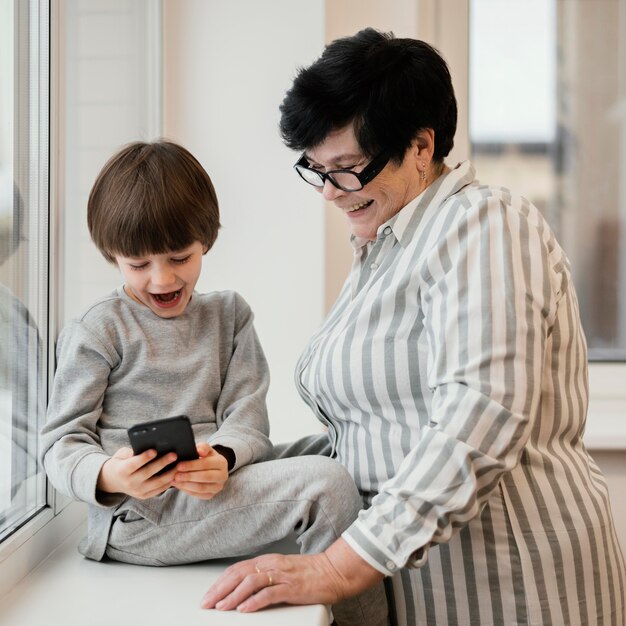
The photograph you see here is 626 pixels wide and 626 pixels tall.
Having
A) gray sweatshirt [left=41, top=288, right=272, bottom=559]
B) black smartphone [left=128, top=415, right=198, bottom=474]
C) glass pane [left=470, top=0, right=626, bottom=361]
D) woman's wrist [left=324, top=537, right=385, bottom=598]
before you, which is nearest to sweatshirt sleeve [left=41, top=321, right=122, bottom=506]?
gray sweatshirt [left=41, top=288, right=272, bottom=559]

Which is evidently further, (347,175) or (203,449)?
(347,175)

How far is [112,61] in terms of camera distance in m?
1.61

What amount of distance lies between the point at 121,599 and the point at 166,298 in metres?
0.44

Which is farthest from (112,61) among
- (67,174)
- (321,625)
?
(321,625)

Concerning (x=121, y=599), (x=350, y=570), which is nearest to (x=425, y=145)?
(x=350, y=570)

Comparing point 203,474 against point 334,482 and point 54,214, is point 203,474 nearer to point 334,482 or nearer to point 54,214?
point 334,482

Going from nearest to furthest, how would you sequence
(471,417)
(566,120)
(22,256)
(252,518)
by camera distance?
(471,417) → (252,518) → (22,256) → (566,120)

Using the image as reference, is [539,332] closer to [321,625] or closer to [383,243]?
[383,243]

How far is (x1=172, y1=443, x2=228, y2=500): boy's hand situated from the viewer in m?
1.08

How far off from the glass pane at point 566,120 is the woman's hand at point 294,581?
55.3 inches

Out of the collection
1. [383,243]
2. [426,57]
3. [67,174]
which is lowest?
[383,243]

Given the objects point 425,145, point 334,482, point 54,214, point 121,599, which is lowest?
point 121,599

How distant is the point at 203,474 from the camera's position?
1.08 m

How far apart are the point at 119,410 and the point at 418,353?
0.44 metres
